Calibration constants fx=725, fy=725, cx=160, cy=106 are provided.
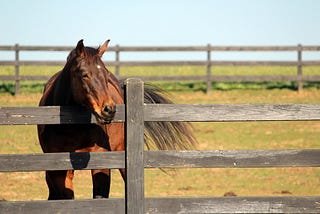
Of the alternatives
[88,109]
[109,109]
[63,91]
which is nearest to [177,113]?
[109,109]

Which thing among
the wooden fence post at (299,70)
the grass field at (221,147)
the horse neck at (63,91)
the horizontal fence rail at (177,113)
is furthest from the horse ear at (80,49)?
the wooden fence post at (299,70)

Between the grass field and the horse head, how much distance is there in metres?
4.16

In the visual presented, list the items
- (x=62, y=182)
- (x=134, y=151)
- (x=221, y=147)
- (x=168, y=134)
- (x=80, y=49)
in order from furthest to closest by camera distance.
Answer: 1. (x=221, y=147)
2. (x=168, y=134)
3. (x=62, y=182)
4. (x=80, y=49)
5. (x=134, y=151)

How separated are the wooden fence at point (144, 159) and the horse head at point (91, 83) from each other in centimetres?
16

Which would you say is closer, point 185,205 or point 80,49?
point 185,205

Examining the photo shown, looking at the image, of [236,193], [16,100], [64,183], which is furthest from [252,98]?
[64,183]

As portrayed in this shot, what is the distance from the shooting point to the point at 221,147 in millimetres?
15453

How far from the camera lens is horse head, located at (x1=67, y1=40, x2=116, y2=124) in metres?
6.12

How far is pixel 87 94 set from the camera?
6375 mm

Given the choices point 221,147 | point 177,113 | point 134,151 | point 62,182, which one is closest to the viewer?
point 134,151

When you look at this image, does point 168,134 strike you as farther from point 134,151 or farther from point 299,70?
point 299,70

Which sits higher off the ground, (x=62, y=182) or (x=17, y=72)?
(x=17, y=72)

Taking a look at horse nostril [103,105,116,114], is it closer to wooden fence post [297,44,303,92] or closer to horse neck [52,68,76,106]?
horse neck [52,68,76,106]

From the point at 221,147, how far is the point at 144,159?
9.29 meters
